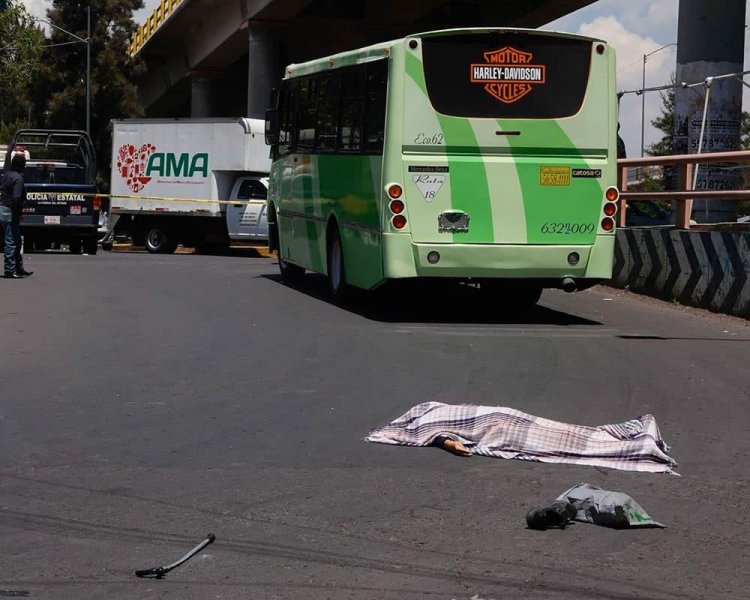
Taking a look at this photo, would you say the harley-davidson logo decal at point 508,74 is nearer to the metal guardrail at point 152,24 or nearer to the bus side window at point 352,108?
the bus side window at point 352,108

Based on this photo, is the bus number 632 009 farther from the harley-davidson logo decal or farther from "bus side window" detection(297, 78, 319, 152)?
"bus side window" detection(297, 78, 319, 152)

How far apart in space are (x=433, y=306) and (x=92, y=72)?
50.1 m

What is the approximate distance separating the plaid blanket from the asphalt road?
0.17 m

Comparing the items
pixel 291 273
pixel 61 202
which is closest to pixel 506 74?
pixel 291 273

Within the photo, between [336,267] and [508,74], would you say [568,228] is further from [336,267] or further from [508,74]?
[336,267]

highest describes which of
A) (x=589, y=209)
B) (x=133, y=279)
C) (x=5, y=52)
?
(x=5, y=52)

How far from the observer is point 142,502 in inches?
246

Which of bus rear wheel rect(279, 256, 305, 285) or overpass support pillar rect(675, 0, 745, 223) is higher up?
overpass support pillar rect(675, 0, 745, 223)

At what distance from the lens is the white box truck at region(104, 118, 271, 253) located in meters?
30.6

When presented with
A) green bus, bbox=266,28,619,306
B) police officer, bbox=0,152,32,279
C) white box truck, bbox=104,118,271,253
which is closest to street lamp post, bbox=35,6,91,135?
white box truck, bbox=104,118,271,253

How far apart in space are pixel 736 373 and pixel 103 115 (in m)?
56.8

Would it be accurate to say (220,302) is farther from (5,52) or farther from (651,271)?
(5,52)

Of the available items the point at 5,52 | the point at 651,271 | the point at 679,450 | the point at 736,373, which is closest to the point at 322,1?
the point at 5,52

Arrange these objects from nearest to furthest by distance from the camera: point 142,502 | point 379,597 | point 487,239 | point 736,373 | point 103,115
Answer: point 379,597 → point 142,502 → point 736,373 → point 487,239 → point 103,115
